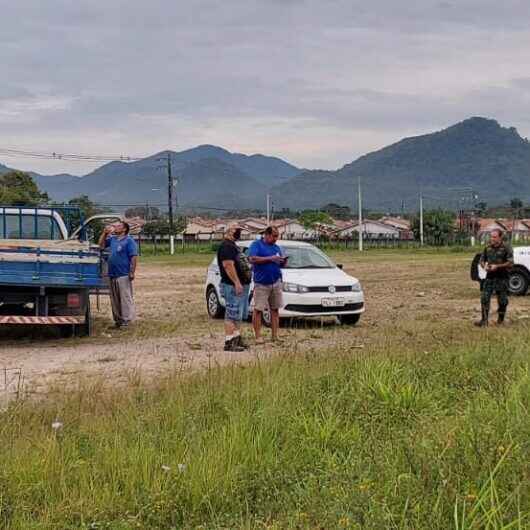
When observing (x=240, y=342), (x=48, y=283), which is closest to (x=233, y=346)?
(x=240, y=342)

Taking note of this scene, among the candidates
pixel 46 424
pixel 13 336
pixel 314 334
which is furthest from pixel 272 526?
pixel 13 336

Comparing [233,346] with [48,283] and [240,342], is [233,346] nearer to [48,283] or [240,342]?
[240,342]

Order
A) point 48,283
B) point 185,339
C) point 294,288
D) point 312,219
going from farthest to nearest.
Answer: point 312,219 < point 294,288 < point 185,339 < point 48,283

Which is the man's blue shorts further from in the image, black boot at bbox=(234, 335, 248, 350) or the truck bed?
the truck bed

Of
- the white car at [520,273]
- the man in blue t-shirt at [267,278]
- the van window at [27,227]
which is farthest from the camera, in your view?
the white car at [520,273]

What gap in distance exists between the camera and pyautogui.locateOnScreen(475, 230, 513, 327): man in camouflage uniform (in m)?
14.3

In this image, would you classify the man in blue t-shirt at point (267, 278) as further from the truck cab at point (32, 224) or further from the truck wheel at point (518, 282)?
the truck wheel at point (518, 282)

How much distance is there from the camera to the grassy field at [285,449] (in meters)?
4.68

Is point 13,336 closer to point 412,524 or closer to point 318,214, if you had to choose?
point 412,524

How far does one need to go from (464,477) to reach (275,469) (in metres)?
1.23

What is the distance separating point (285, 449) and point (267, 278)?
278 inches

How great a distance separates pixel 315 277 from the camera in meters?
15.0

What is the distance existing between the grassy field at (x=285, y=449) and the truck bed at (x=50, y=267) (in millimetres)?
3679

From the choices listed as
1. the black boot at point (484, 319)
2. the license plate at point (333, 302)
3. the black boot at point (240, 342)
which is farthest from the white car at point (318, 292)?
the black boot at point (240, 342)
